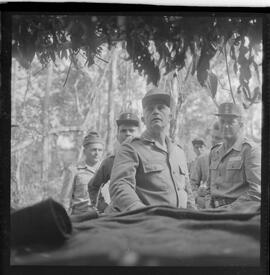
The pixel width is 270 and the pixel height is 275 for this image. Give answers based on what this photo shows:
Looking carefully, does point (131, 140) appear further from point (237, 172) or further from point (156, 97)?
point (237, 172)

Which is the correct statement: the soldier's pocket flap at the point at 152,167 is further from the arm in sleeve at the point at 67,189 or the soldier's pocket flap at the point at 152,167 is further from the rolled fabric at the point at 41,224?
the rolled fabric at the point at 41,224

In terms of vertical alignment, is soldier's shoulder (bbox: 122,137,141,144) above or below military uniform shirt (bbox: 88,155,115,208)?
above

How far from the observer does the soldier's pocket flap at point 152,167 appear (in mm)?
4109

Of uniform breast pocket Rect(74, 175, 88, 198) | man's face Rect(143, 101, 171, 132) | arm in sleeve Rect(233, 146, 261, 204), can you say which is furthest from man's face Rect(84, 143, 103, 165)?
arm in sleeve Rect(233, 146, 261, 204)

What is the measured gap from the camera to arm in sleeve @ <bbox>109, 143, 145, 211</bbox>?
4055 millimetres

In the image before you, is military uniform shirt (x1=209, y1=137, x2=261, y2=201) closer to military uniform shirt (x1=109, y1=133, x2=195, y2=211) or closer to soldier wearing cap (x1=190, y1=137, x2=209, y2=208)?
soldier wearing cap (x1=190, y1=137, x2=209, y2=208)

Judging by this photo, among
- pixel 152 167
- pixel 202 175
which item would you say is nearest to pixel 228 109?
pixel 202 175

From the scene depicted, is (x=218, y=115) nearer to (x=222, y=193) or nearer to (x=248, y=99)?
(x=248, y=99)

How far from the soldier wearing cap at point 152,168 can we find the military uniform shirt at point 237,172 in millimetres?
206

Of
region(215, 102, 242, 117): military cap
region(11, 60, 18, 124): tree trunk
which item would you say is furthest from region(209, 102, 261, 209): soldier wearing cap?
region(11, 60, 18, 124): tree trunk

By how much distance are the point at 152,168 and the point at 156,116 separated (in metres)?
0.37

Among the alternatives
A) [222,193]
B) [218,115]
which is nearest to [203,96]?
[218,115]

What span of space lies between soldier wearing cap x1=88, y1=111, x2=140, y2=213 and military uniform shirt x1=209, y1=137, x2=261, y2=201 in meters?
0.60

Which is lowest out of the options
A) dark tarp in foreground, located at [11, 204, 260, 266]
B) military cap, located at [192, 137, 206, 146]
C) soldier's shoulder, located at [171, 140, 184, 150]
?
dark tarp in foreground, located at [11, 204, 260, 266]
